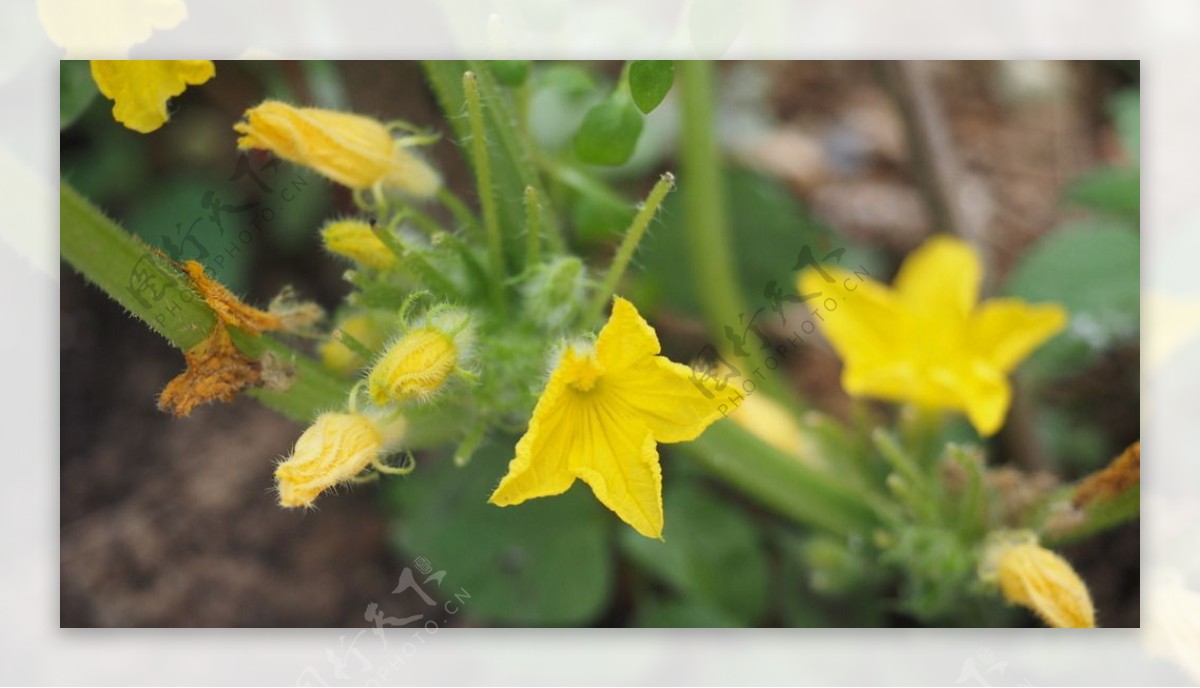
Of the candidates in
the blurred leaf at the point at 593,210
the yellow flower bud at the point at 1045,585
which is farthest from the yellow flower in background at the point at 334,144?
the yellow flower bud at the point at 1045,585

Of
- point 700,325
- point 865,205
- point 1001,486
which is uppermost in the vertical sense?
point 865,205

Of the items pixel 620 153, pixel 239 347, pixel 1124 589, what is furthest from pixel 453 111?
pixel 1124 589

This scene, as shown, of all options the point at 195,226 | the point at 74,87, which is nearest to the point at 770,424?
the point at 195,226

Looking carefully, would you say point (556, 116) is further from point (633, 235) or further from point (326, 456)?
point (326, 456)

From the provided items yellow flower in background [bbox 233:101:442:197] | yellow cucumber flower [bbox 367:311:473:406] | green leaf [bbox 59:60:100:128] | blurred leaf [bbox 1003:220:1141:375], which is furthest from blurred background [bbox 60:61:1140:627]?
yellow cucumber flower [bbox 367:311:473:406]

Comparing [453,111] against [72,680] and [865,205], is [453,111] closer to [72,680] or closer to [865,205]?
[72,680]
